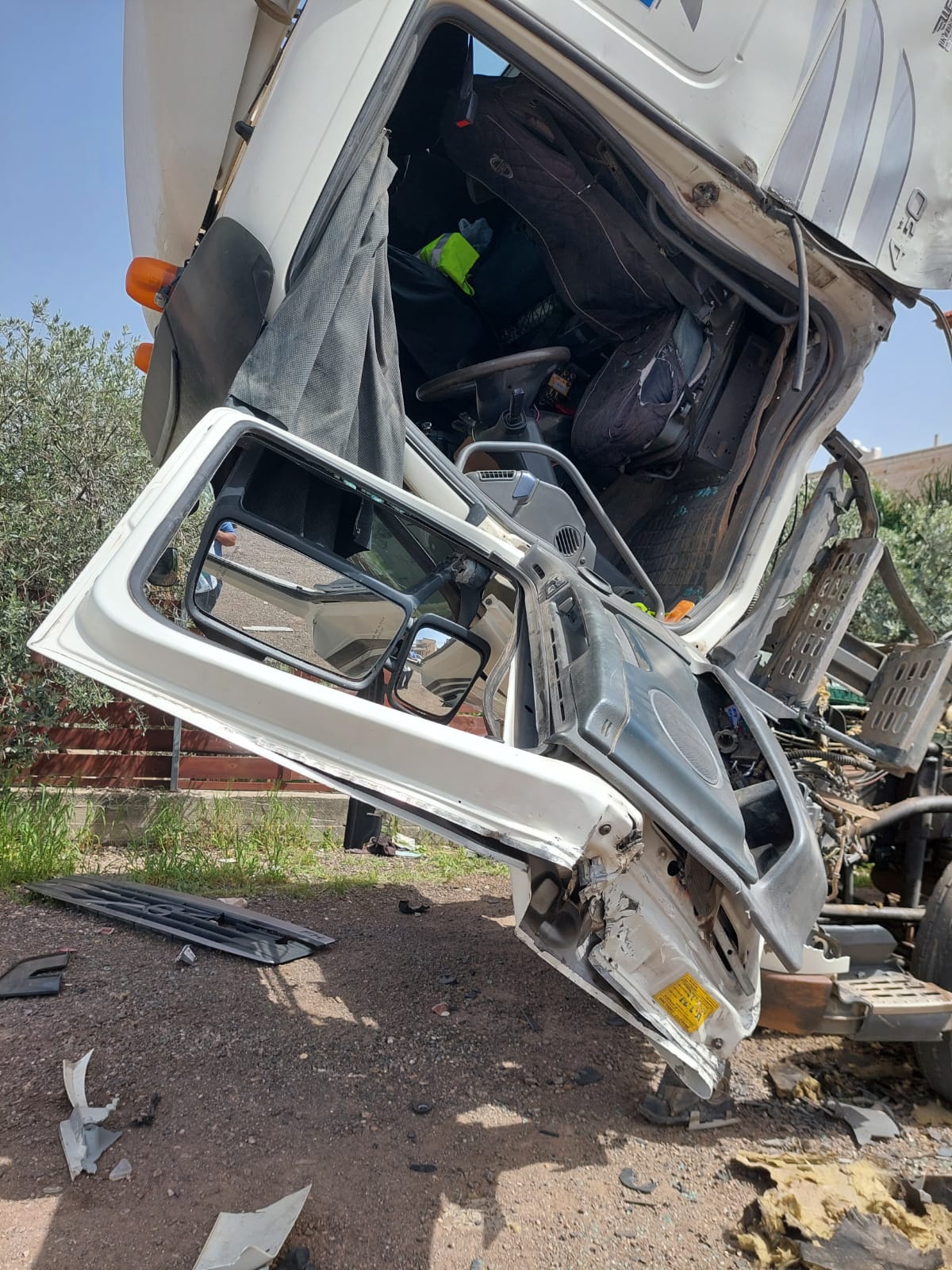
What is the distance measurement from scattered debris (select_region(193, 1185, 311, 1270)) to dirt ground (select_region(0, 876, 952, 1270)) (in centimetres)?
6

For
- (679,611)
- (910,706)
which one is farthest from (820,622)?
(679,611)

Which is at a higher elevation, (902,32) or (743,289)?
(902,32)

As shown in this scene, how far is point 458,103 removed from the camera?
3084mm

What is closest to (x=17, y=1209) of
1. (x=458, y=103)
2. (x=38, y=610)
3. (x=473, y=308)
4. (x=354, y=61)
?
(x=354, y=61)

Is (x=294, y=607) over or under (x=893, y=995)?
over

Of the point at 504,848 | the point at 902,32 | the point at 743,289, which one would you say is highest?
the point at 902,32

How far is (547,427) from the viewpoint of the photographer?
3.52 meters

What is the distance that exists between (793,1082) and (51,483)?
223 inches

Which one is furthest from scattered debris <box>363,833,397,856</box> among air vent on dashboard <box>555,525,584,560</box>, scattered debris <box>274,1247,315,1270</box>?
scattered debris <box>274,1247,315,1270</box>

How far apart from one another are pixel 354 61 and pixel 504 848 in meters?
2.18

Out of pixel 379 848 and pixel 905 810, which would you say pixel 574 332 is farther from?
pixel 379 848

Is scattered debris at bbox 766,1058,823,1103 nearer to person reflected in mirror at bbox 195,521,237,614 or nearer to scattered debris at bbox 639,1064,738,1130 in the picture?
scattered debris at bbox 639,1064,738,1130

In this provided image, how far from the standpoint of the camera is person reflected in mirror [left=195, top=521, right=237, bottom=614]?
2.10 meters

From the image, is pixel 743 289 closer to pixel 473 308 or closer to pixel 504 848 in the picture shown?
pixel 473 308
